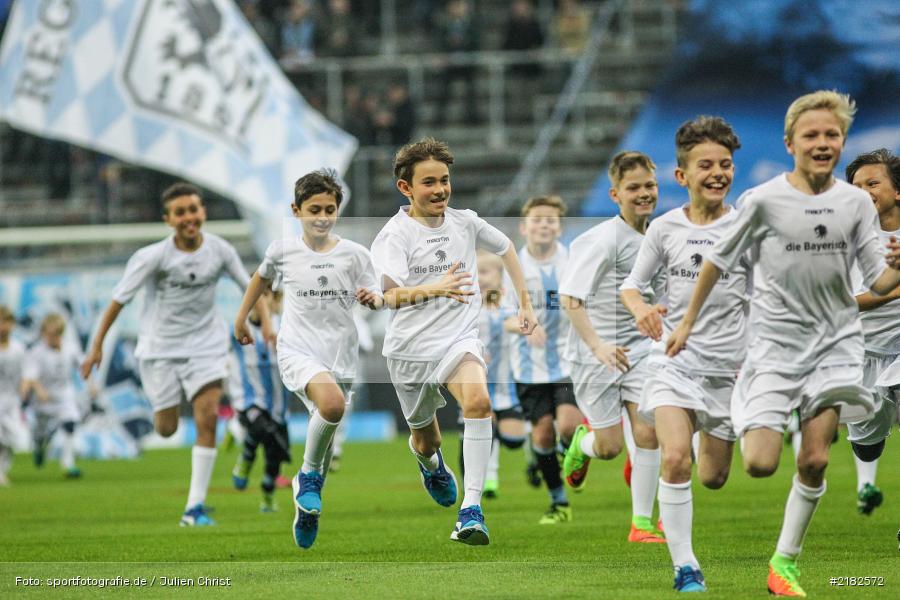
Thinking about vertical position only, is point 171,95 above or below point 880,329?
above

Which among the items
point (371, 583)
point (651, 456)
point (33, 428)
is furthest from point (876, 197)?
point (33, 428)

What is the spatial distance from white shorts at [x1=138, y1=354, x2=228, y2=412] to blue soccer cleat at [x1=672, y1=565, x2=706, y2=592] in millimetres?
6059

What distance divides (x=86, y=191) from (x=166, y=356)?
692 inches

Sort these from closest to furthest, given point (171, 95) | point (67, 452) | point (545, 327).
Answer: point (545, 327), point (67, 452), point (171, 95)

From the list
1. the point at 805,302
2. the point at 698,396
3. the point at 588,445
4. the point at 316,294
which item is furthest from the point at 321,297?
the point at 805,302

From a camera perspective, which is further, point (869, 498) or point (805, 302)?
point (869, 498)

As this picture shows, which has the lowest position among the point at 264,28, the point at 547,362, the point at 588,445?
the point at 588,445

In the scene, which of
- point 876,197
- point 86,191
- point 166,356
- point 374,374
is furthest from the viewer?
point 86,191

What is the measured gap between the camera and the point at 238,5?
30906 mm

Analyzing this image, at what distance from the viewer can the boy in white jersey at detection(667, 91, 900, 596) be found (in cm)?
714

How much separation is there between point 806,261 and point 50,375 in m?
16.2

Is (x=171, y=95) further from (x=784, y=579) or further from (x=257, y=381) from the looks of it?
(x=784, y=579)

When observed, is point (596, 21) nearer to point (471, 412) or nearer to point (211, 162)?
point (211, 162)

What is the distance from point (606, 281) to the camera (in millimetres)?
10828
